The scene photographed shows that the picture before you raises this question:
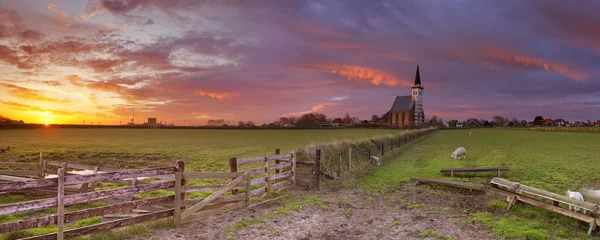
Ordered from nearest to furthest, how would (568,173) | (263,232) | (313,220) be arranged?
(263,232), (313,220), (568,173)

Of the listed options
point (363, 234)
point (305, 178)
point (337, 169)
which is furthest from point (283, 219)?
point (337, 169)

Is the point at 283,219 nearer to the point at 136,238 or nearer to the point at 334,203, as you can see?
the point at 334,203

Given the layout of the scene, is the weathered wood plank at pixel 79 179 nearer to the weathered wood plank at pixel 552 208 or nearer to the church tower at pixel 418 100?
the weathered wood plank at pixel 552 208

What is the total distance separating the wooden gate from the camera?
9.54 m

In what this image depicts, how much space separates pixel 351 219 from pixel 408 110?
505 ft

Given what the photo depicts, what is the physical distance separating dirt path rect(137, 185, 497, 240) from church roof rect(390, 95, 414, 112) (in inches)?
5954

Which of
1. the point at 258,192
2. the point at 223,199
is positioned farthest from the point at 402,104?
the point at 223,199

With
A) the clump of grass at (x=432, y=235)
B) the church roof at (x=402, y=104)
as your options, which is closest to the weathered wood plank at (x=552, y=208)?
the clump of grass at (x=432, y=235)

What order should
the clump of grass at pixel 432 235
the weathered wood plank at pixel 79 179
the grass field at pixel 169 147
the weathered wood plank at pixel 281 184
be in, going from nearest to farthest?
the weathered wood plank at pixel 79 179 → the clump of grass at pixel 432 235 → the weathered wood plank at pixel 281 184 → the grass field at pixel 169 147

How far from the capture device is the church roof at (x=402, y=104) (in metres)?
159

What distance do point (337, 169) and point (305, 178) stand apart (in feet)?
14.5

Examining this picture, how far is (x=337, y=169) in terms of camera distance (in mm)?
20516

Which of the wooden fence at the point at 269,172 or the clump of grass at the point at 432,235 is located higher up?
the wooden fence at the point at 269,172

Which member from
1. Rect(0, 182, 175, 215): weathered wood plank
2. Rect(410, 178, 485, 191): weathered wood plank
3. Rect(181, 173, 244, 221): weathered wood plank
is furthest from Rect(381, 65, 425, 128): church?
Rect(0, 182, 175, 215): weathered wood plank
